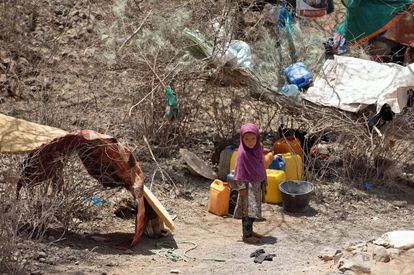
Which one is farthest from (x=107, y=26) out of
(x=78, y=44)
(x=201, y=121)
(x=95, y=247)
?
(x=95, y=247)

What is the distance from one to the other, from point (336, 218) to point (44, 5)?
297 inches

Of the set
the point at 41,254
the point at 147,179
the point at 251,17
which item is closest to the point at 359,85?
the point at 251,17

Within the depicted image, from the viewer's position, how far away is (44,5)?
1378 centimetres

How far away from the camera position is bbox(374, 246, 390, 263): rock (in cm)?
609

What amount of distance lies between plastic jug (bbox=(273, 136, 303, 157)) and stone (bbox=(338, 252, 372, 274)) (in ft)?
10.9

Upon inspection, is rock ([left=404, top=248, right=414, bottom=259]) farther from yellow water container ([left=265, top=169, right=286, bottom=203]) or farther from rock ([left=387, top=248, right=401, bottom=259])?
yellow water container ([left=265, top=169, right=286, bottom=203])

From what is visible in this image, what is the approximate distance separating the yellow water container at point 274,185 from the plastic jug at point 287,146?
0.62m

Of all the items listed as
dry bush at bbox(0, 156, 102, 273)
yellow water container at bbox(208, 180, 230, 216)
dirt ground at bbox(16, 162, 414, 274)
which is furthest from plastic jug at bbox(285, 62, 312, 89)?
dry bush at bbox(0, 156, 102, 273)

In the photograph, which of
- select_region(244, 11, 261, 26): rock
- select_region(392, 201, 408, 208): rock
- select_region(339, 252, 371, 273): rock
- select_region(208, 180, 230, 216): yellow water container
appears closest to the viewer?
select_region(339, 252, 371, 273): rock

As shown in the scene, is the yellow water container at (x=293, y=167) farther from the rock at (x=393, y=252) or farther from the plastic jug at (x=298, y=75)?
the rock at (x=393, y=252)

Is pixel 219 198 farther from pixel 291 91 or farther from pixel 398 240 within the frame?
pixel 398 240

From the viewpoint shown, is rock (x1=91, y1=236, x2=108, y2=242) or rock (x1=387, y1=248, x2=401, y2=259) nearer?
rock (x1=387, y1=248, x2=401, y2=259)

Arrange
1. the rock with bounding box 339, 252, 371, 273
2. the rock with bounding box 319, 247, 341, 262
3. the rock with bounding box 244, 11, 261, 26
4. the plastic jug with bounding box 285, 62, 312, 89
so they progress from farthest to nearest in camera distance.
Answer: the rock with bounding box 244, 11, 261, 26 < the plastic jug with bounding box 285, 62, 312, 89 < the rock with bounding box 319, 247, 341, 262 < the rock with bounding box 339, 252, 371, 273

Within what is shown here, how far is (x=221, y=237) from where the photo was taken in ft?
25.2
